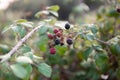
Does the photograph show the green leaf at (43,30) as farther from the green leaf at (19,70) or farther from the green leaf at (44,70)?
the green leaf at (19,70)

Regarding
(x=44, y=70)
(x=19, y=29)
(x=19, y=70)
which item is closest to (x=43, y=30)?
(x=19, y=29)

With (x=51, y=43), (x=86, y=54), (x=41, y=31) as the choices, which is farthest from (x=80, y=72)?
(x=41, y=31)

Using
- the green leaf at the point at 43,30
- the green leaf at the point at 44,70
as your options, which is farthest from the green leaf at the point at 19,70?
the green leaf at the point at 43,30

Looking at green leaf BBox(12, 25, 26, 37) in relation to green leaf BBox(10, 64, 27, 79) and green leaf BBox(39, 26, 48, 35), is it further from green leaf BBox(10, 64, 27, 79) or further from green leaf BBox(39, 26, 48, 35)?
green leaf BBox(10, 64, 27, 79)

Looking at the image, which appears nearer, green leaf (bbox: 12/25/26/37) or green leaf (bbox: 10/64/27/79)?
green leaf (bbox: 10/64/27/79)

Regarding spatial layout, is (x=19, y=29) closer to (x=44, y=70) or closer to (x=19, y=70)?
(x=44, y=70)

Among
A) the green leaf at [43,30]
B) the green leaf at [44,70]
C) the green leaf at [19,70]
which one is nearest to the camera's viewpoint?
the green leaf at [19,70]

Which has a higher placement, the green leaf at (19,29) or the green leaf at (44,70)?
the green leaf at (19,29)

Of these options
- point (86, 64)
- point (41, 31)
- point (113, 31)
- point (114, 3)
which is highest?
point (41, 31)

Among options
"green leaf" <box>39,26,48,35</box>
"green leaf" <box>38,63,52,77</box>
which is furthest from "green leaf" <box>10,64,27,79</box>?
"green leaf" <box>39,26,48,35</box>

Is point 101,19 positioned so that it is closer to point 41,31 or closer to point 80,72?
point 80,72

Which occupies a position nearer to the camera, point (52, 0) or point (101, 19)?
point (101, 19)
